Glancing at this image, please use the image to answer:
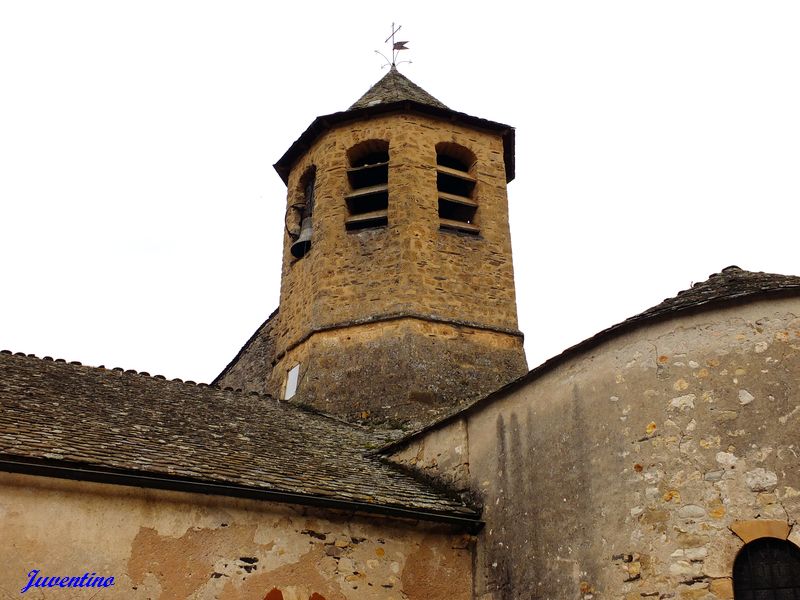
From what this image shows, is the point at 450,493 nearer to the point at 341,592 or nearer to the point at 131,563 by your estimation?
the point at 341,592

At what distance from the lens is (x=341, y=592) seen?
7.99 meters

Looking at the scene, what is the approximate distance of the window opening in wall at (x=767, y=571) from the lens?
6.39 meters

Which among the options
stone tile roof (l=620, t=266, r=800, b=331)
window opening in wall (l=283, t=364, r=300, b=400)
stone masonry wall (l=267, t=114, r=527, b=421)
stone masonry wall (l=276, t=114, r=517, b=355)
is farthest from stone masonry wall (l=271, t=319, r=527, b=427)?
stone tile roof (l=620, t=266, r=800, b=331)

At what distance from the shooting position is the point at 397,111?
1455 centimetres

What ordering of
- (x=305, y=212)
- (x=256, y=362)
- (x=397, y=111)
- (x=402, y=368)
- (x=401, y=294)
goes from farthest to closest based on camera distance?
(x=256, y=362), (x=305, y=212), (x=397, y=111), (x=401, y=294), (x=402, y=368)

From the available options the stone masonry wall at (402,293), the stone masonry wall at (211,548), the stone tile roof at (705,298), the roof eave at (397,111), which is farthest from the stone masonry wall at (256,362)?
the stone tile roof at (705,298)

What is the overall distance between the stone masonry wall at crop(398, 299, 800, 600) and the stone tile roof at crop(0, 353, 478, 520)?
3.43ft

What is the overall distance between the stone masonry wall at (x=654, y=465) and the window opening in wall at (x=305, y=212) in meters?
6.65

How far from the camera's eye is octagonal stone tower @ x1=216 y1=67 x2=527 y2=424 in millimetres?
12297

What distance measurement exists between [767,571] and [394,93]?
1109 cm

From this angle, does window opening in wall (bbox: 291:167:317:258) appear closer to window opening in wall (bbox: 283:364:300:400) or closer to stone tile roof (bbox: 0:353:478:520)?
window opening in wall (bbox: 283:364:300:400)

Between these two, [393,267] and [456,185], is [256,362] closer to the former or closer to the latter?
[393,267]

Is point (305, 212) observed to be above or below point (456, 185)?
below

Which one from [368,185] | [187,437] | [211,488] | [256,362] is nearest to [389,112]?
[368,185]
